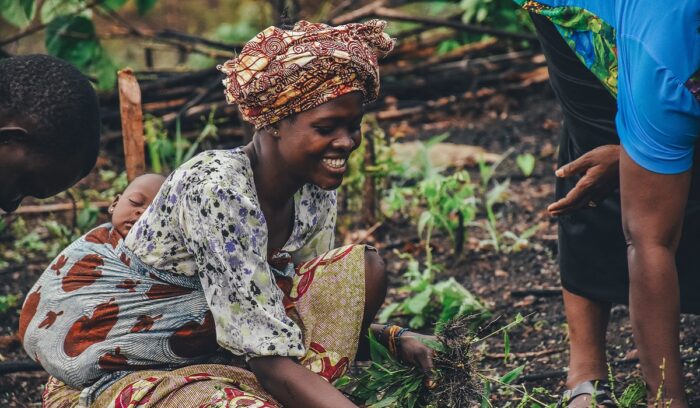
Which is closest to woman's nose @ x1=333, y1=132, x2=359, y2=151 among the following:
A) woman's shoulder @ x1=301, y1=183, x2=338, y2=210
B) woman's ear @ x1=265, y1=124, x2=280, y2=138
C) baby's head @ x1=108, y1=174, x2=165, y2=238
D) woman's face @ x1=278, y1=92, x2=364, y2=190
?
woman's face @ x1=278, y1=92, x2=364, y2=190

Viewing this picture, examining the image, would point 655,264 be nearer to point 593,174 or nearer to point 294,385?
point 593,174

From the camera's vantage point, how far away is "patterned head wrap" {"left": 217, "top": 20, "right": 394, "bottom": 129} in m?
2.48

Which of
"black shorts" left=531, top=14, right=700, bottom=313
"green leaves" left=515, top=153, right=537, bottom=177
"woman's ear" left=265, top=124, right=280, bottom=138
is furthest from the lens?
"green leaves" left=515, top=153, right=537, bottom=177

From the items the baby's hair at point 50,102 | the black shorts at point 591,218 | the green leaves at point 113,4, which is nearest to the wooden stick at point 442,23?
the green leaves at point 113,4

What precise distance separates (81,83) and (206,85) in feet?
11.0

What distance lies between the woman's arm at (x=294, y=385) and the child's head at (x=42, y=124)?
26.3 inches

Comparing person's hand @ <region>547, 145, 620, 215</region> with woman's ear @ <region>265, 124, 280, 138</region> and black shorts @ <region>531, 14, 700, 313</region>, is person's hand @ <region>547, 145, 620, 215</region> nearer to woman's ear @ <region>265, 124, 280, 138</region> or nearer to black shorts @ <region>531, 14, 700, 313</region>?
black shorts @ <region>531, 14, 700, 313</region>

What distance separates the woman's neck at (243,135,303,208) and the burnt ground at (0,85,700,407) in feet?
2.36

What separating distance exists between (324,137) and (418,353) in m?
0.67

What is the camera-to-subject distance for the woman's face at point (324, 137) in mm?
2512

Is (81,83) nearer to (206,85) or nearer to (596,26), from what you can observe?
(596,26)

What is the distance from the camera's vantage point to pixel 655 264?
8.48 feet

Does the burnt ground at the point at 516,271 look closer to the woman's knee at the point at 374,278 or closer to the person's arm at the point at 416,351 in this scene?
the person's arm at the point at 416,351

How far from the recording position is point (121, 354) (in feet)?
8.84
